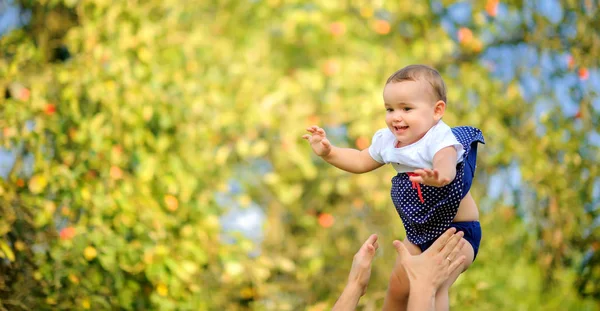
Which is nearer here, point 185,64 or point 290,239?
point 185,64

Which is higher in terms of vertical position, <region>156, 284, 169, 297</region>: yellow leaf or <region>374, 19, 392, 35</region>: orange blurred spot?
<region>374, 19, 392, 35</region>: orange blurred spot

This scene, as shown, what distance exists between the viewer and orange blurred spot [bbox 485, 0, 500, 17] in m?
5.09

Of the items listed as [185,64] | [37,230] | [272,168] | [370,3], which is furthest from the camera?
[272,168]

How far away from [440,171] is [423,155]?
0.56 ft

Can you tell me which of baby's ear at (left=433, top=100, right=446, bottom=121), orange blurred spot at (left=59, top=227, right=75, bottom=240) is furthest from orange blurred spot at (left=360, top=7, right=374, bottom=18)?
baby's ear at (left=433, top=100, right=446, bottom=121)

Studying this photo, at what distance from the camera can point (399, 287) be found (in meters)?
2.54

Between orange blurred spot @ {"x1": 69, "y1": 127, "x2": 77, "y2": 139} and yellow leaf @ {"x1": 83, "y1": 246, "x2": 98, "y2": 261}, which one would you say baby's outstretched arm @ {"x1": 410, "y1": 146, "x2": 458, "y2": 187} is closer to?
yellow leaf @ {"x1": 83, "y1": 246, "x2": 98, "y2": 261}

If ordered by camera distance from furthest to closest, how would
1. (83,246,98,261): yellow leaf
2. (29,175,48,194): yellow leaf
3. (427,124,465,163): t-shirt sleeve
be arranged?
(29,175,48,194): yellow leaf → (83,246,98,261): yellow leaf → (427,124,465,163): t-shirt sleeve

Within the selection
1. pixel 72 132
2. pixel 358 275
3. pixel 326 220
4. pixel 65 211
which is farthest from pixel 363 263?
pixel 326 220

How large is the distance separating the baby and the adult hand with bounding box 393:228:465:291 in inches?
1.4

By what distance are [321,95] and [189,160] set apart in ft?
3.31

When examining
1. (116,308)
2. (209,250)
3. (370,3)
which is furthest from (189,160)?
(370,3)

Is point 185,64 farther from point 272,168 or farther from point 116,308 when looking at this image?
point 116,308

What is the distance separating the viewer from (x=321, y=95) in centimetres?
512
